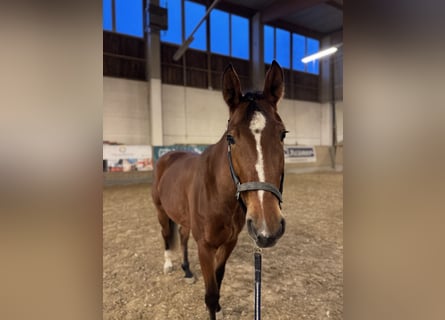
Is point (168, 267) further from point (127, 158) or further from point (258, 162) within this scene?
point (127, 158)

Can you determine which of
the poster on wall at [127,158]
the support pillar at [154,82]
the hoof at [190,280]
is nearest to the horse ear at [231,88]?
the hoof at [190,280]

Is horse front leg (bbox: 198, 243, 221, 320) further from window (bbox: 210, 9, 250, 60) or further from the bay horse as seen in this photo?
window (bbox: 210, 9, 250, 60)

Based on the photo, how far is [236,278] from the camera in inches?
92.2

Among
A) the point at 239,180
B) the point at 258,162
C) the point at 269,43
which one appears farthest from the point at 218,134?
the point at 258,162

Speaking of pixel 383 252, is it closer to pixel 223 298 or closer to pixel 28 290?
pixel 28 290

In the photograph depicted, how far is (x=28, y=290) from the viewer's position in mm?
295

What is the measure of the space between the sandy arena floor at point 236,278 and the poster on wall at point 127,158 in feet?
14.0

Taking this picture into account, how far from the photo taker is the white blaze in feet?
3.22

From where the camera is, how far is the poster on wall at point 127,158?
7879mm

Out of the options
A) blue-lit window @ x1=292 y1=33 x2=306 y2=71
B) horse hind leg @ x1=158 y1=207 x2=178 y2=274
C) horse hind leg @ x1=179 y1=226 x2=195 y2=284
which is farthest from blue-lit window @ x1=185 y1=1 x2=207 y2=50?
horse hind leg @ x1=179 y1=226 x2=195 y2=284

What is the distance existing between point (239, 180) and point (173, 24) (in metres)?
10.6

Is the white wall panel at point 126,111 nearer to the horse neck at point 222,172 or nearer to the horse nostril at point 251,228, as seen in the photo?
the horse neck at point 222,172

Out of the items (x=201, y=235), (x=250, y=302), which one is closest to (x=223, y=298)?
(x=250, y=302)

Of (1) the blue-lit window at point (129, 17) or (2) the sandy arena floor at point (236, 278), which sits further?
(1) the blue-lit window at point (129, 17)
